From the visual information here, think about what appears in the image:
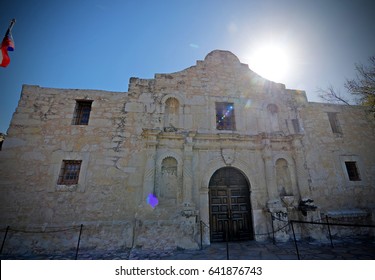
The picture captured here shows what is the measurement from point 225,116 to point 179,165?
2.96m

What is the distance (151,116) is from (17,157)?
4728mm

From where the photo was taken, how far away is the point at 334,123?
844 cm

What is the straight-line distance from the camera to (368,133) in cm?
827

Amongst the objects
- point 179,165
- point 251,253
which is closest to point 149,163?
point 179,165

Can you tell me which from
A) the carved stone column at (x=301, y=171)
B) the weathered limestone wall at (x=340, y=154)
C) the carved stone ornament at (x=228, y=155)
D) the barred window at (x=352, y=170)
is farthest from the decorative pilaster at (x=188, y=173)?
the barred window at (x=352, y=170)

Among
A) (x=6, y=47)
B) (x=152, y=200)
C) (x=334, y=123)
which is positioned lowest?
(x=152, y=200)

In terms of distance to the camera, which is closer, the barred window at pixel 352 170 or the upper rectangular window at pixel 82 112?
the upper rectangular window at pixel 82 112

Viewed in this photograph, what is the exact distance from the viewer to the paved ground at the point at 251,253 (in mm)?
4516

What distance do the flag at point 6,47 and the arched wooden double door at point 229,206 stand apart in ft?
25.4

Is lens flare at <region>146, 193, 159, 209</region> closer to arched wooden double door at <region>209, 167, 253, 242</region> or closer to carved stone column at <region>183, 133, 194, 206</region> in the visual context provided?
carved stone column at <region>183, 133, 194, 206</region>

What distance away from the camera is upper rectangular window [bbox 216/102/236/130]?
7.31 meters

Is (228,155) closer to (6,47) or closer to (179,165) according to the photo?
(179,165)

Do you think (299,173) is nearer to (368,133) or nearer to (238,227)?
(238,227)

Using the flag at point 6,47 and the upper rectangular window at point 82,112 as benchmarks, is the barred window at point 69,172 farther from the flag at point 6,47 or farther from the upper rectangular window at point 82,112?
the flag at point 6,47
